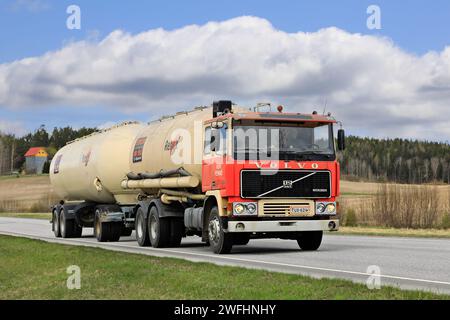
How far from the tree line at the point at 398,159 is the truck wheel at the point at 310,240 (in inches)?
4385

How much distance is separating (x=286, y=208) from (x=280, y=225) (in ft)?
1.31

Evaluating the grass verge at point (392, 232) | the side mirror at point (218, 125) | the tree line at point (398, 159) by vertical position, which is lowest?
the grass verge at point (392, 232)

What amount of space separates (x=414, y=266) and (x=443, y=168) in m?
130

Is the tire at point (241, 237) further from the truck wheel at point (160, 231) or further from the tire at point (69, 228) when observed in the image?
the tire at point (69, 228)

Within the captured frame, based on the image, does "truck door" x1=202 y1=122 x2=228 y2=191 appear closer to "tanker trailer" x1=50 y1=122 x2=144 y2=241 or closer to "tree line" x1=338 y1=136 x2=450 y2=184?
"tanker trailer" x1=50 y1=122 x2=144 y2=241

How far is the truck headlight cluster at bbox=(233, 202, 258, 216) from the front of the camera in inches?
633

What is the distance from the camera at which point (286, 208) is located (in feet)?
54.0

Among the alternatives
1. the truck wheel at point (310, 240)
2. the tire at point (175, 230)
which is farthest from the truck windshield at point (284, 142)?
the tire at point (175, 230)

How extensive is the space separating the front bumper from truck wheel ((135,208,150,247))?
5.03 meters

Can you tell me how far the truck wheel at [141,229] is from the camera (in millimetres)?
20688

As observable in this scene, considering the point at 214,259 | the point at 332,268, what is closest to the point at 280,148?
the point at 214,259

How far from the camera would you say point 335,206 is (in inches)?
671

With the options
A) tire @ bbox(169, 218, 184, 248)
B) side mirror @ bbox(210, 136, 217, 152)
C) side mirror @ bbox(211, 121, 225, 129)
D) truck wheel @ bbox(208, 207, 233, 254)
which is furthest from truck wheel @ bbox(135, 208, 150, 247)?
side mirror @ bbox(211, 121, 225, 129)
